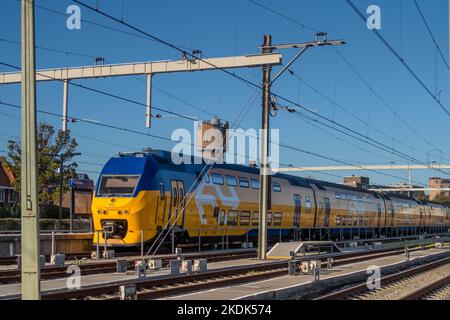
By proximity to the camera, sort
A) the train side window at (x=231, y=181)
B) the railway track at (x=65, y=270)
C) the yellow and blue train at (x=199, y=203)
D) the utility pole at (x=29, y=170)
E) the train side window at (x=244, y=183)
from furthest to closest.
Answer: the train side window at (x=244, y=183)
the train side window at (x=231, y=181)
the yellow and blue train at (x=199, y=203)
the railway track at (x=65, y=270)
the utility pole at (x=29, y=170)

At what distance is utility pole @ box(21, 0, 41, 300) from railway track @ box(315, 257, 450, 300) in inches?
305

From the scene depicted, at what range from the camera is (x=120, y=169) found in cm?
2634

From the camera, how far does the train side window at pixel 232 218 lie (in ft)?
101

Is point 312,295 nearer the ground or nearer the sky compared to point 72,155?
nearer the ground

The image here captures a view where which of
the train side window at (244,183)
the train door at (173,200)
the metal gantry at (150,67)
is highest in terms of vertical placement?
the metal gantry at (150,67)

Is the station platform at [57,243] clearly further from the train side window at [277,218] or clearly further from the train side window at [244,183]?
the train side window at [277,218]

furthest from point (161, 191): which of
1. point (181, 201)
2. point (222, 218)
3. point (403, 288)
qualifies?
point (403, 288)

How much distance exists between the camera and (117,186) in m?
26.1

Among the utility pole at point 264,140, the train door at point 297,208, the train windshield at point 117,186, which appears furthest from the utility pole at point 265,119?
the train door at point 297,208

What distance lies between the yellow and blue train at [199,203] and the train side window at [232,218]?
5 cm

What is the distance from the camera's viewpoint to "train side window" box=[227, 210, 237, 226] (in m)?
30.8
